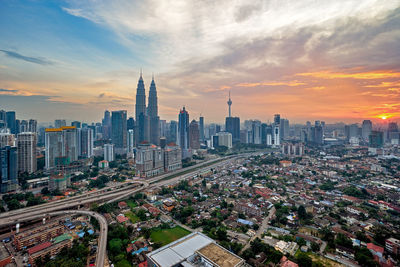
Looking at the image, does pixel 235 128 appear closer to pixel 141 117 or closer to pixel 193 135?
pixel 193 135

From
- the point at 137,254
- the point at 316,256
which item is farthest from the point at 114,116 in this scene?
the point at 316,256

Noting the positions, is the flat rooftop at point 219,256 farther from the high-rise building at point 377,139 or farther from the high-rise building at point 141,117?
the high-rise building at point 377,139

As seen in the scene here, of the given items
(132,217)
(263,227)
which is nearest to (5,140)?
(132,217)

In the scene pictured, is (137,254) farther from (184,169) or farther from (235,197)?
(184,169)

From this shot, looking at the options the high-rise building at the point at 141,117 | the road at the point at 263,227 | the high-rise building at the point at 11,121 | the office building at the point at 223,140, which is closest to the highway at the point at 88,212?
the road at the point at 263,227

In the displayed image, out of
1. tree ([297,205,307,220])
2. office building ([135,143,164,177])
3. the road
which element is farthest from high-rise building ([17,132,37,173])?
tree ([297,205,307,220])

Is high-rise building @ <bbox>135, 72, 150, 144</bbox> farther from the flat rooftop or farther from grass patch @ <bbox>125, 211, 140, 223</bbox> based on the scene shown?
the flat rooftop
